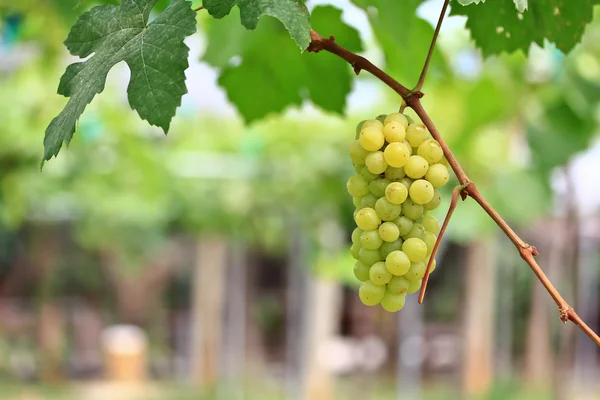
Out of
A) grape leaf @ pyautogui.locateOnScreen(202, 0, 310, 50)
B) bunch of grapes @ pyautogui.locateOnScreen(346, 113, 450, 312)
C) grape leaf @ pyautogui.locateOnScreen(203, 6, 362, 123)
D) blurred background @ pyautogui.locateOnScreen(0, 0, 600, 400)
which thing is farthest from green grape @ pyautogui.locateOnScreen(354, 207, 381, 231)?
blurred background @ pyautogui.locateOnScreen(0, 0, 600, 400)

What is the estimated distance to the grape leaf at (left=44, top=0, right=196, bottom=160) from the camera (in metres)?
0.38

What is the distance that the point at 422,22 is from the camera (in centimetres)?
74

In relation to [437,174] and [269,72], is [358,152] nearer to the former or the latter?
[437,174]

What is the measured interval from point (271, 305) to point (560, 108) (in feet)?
16.1

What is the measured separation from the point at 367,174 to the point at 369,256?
1.9 inches

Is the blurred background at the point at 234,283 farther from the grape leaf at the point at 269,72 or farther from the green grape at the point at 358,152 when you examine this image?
the green grape at the point at 358,152

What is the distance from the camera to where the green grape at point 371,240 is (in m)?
0.43

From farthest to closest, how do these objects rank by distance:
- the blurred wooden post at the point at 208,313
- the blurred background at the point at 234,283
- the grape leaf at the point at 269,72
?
1. the blurred wooden post at the point at 208,313
2. the blurred background at the point at 234,283
3. the grape leaf at the point at 269,72

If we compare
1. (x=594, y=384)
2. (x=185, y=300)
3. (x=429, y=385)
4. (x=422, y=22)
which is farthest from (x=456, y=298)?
(x=422, y=22)

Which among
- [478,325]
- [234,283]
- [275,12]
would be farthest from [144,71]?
[234,283]

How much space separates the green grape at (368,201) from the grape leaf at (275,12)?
→ 4.1 inches

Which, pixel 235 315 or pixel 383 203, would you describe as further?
pixel 235 315

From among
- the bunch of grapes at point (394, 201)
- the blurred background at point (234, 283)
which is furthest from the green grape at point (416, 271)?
the blurred background at point (234, 283)

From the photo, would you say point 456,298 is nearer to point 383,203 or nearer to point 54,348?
point 54,348
